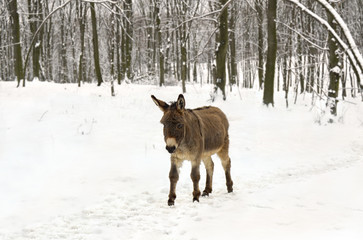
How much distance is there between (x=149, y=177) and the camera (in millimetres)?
7164

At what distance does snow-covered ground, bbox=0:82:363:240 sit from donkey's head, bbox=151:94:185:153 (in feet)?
3.81

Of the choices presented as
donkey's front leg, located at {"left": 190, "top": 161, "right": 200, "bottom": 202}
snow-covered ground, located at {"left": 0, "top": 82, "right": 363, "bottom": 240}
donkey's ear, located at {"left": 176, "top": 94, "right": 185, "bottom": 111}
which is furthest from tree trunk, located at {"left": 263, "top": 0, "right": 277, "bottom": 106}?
donkey's ear, located at {"left": 176, "top": 94, "right": 185, "bottom": 111}

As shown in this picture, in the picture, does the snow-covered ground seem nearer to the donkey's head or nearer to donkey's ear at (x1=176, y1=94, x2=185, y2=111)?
the donkey's head

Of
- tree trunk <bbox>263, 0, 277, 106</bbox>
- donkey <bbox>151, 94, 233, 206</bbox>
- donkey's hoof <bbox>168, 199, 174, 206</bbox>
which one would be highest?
tree trunk <bbox>263, 0, 277, 106</bbox>

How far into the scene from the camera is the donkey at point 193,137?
4957 mm

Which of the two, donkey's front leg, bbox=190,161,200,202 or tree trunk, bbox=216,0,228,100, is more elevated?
tree trunk, bbox=216,0,228,100

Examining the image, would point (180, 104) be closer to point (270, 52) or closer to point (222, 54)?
point (222, 54)

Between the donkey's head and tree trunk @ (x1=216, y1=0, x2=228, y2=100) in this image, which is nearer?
the donkey's head

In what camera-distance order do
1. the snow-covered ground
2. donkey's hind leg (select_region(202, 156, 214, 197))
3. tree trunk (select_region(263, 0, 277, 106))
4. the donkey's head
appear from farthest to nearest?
tree trunk (select_region(263, 0, 277, 106)) → donkey's hind leg (select_region(202, 156, 214, 197)) → the donkey's head → the snow-covered ground

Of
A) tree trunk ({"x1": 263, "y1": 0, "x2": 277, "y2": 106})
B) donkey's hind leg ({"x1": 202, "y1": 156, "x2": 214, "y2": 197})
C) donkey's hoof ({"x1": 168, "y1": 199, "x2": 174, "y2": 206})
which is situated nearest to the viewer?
donkey's hoof ({"x1": 168, "y1": 199, "x2": 174, "y2": 206})

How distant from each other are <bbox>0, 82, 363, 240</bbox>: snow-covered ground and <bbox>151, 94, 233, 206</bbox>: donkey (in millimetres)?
490

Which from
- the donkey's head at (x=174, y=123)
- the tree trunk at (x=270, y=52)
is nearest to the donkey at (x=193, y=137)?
the donkey's head at (x=174, y=123)

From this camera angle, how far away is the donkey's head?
4.79 m

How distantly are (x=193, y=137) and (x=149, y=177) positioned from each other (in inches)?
86.8
